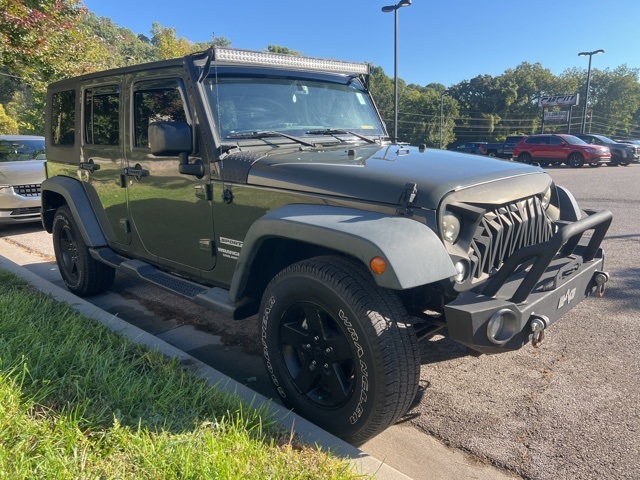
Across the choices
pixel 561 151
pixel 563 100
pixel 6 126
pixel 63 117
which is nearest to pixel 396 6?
pixel 561 151

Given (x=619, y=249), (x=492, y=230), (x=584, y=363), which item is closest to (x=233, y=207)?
(x=492, y=230)

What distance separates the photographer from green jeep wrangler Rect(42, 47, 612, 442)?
2412mm

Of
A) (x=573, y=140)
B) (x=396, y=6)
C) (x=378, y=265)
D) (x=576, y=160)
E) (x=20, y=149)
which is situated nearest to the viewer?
(x=378, y=265)

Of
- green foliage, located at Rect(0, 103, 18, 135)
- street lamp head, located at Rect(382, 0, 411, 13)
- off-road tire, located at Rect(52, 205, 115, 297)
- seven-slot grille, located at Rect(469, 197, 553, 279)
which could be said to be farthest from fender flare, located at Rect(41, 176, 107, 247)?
green foliage, located at Rect(0, 103, 18, 135)

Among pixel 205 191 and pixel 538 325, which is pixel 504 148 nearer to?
pixel 205 191

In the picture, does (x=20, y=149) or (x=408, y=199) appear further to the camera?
(x=20, y=149)

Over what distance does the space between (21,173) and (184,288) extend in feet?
21.1

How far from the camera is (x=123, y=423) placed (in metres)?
2.47

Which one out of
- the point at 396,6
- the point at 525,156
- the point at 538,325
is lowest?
the point at 538,325

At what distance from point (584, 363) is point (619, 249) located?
144 inches

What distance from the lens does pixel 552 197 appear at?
3535mm

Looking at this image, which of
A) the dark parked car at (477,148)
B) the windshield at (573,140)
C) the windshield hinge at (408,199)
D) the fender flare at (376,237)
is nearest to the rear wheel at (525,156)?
the windshield at (573,140)

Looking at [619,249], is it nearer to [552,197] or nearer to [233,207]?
[552,197]

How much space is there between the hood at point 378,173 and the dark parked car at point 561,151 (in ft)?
69.4
